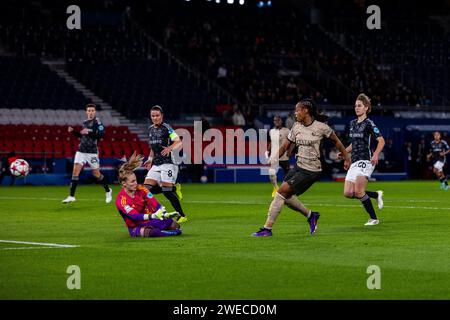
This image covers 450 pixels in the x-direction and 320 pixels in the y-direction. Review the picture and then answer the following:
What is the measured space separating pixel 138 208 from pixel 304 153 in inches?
117

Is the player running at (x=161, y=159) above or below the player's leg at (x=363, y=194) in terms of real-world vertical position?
above

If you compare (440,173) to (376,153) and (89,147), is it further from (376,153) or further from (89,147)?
(376,153)

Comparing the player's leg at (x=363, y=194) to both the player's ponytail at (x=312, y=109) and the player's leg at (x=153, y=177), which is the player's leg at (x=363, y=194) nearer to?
the player's ponytail at (x=312, y=109)

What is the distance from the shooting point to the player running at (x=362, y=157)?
18.6 metres

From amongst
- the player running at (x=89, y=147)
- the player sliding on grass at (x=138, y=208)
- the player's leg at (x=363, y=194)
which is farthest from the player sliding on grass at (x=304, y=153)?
the player running at (x=89, y=147)

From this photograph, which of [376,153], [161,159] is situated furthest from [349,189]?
[161,159]

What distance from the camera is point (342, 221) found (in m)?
19.6

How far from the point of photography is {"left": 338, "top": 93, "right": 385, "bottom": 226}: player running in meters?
18.6

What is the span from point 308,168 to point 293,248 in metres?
2.49

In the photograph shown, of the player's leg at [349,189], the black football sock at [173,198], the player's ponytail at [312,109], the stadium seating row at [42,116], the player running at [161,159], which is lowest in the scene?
the black football sock at [173,198]

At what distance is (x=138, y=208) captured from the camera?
15852 mm

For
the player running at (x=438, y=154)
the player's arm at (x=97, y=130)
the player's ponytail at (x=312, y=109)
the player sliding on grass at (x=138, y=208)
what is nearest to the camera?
the player sliding on grass at (x=138, y=208)

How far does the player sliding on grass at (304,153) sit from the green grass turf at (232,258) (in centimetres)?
55
